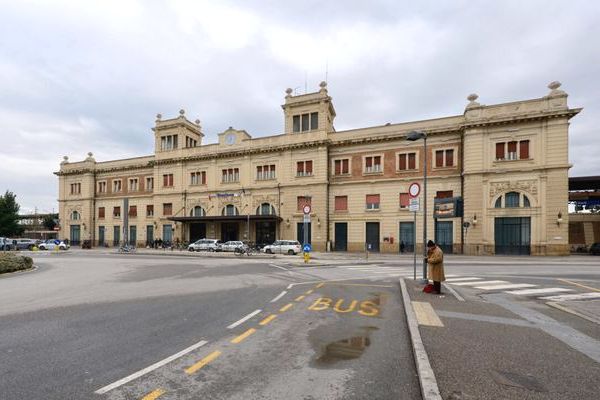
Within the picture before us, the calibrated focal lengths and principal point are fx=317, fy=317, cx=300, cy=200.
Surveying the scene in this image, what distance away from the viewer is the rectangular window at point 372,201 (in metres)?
34.9

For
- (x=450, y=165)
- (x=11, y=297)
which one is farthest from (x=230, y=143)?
(x=11, y=297)

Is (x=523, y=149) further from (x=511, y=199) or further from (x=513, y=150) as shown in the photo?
(x=511, y=199)

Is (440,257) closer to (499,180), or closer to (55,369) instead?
(55,369)

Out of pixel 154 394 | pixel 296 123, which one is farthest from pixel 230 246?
Result: pixel 154 394

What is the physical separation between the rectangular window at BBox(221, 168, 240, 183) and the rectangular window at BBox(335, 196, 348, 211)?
13320 millimetres

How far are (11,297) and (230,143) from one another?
109ft

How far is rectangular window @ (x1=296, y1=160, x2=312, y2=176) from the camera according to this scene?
37.2 meters

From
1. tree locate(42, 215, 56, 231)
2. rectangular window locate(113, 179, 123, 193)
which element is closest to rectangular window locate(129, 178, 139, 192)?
rectangular window locate(113, 179, 123, 193)

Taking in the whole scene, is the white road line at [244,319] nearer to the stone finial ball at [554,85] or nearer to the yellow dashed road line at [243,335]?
the yellow dashed road line at [243,335]

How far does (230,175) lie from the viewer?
4153 cm

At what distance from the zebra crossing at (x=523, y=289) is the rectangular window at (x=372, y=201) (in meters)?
21.3

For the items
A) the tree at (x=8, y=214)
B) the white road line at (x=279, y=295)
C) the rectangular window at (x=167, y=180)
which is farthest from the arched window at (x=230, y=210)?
the tree at (x=8, y=214)

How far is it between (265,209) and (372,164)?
1399 centimetres

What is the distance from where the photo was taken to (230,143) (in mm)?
41469
